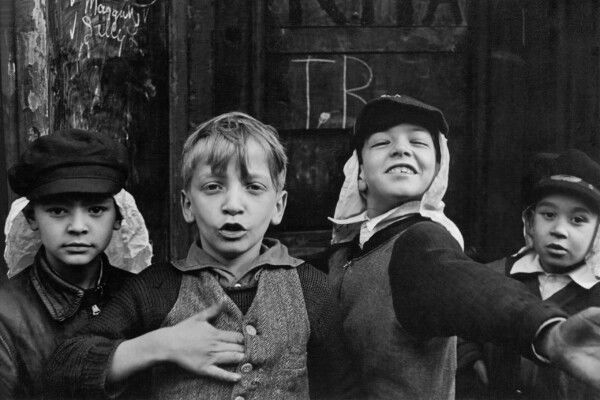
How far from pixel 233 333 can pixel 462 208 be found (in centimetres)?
154

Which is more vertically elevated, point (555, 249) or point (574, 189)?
point (574, 189)

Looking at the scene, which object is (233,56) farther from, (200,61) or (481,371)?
(481,371)

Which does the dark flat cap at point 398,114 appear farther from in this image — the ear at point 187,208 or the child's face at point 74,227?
the child's face at point 74,227

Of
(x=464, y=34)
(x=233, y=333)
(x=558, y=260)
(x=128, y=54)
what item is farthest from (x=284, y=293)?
(x=464, y=34)

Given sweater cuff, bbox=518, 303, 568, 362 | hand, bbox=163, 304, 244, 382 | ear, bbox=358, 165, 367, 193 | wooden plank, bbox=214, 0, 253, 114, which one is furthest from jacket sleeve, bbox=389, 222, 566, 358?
wooden plank, bbox=214, 0, 253, 114

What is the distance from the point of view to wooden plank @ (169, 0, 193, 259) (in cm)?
368

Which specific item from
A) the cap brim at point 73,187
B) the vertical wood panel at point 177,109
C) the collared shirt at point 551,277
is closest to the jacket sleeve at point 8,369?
the cap brim at point 73,187

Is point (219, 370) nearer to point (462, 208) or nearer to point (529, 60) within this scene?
point (462, 208)

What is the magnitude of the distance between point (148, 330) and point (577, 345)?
1172 mm

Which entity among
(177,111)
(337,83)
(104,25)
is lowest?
(177,111)

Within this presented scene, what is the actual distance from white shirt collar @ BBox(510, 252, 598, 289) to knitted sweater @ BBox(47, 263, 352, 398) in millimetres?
807

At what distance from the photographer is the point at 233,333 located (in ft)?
8.95

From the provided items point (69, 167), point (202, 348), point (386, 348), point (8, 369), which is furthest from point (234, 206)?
point (8, 369)

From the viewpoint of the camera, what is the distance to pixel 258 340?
273 centimetres
